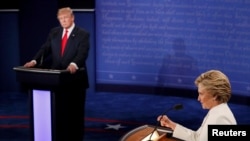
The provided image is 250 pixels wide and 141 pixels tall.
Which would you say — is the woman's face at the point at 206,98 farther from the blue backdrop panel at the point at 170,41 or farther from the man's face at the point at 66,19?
the blue backdrop panel at the point at 170,41

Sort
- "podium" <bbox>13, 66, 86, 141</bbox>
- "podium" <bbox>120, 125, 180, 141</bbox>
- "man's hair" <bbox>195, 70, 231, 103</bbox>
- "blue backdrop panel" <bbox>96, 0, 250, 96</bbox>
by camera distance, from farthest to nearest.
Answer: "blue backdrop panel" <bbox>96, 0, 250, 96</bbox> < "podium" <bbox>13, 66, 86, 141</bbox> < "podium" <bbox>120, 125, 180, 141</bbox> < "man's hair" <bbox>195, 70, 231, 103</bbox>

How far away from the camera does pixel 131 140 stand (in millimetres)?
2748

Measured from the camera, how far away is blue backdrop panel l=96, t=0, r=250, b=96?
6.74 m

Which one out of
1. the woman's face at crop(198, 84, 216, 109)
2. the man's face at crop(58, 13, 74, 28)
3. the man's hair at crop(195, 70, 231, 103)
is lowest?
the woman's face at crop(198, 84, 216, 109)

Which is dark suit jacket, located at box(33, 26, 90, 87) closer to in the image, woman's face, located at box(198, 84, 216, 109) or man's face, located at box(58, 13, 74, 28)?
man's face, located at box(58, 13, 74, 28)

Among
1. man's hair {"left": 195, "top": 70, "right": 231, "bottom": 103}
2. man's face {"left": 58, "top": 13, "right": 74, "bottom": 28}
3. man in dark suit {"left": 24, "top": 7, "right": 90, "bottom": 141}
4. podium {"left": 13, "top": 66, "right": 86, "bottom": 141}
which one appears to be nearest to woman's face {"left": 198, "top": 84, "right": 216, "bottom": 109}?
man's hair {"left": 195, "top": 70, "right": 231, "bottom": 103}

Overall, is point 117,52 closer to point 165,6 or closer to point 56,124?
point 165,6

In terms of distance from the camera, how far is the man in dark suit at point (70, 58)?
14.2ft

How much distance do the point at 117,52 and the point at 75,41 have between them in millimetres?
3098

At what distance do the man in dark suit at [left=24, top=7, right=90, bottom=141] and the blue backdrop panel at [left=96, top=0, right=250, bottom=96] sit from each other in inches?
113

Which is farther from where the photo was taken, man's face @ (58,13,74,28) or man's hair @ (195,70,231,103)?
man's face @ (58,13,74,28)

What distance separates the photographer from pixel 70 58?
446 centimetres

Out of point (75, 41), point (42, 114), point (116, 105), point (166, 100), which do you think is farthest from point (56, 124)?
point (166, 100)

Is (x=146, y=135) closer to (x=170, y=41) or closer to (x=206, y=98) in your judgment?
(x=206, y=98)
